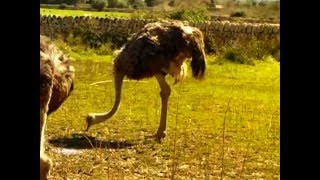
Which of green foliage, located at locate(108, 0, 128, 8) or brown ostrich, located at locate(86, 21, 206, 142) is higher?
green foliage, located at locate(108, 0, 128, 8)

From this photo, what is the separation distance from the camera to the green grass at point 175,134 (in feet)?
13.3

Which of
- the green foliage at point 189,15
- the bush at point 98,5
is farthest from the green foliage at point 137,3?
the green foliage at point 189,15

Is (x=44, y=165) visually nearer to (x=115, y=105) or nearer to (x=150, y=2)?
(x=115, y=105)

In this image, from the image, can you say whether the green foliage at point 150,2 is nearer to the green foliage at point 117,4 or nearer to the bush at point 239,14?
the green foliage at point 117,4

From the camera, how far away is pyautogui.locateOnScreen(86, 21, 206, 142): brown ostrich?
4.77 meters

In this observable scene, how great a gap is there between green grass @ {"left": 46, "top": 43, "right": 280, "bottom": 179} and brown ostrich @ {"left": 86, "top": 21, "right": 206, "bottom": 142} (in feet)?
1.05

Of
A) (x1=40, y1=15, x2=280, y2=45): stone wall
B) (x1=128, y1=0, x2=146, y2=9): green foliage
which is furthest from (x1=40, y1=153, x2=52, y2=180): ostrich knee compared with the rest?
(x1=128, y1=0, x2=146, y2=9): green foliage

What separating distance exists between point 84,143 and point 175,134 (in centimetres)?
83

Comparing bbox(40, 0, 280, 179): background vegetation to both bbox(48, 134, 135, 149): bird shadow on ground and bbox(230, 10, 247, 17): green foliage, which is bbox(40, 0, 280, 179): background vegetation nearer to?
bbox(48, 134, 135, 149): bird shadow on ground

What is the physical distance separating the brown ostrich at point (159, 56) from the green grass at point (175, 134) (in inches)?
12.6

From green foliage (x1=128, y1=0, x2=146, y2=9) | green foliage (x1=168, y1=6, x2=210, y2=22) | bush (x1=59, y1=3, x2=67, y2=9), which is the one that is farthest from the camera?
green foliage (x1=128, y1=0, x2=146, y2=9)

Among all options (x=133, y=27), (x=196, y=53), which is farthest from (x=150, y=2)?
(x=196, y=53)
